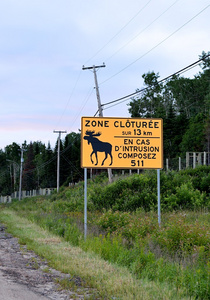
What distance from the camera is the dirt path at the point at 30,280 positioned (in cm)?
739

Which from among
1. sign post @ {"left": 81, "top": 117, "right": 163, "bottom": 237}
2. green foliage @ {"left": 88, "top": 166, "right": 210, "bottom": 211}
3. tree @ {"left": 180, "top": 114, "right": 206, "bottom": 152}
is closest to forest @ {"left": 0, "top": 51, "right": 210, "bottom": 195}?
tree @ {"left": 180, "top": 114, "right": 206, "bottom": 152}

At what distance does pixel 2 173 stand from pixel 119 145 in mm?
132897

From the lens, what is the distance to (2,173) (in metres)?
144

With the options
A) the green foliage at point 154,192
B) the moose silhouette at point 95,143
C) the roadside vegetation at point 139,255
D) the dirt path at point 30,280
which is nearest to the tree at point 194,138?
the green foliage at point 154,192

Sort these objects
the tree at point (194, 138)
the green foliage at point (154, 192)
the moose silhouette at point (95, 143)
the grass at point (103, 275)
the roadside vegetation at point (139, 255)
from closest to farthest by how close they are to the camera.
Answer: the grass at point (103, 275)
the roadside vegetation at point (139, 255)
the moose silhouette at point (95, 143)
the green foliage at point (154, 192)
the tree at point (194, 138)

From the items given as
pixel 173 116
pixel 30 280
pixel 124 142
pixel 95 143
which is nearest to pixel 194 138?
pixel 173 116

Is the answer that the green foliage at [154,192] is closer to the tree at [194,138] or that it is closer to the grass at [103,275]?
the grass at [103,275]

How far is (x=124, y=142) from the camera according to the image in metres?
15.8

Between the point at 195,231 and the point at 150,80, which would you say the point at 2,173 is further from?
the point at 195,231

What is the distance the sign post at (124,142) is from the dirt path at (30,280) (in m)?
4.52

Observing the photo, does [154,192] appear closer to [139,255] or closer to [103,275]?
[139,255]

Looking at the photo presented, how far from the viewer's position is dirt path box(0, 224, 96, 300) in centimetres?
739

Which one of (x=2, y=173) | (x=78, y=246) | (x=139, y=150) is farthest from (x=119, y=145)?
(x=2, y=173)

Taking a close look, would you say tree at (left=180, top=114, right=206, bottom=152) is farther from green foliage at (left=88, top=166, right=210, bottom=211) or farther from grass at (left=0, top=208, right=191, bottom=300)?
grass at (left=0, top=208, right=191, bottom=300)
